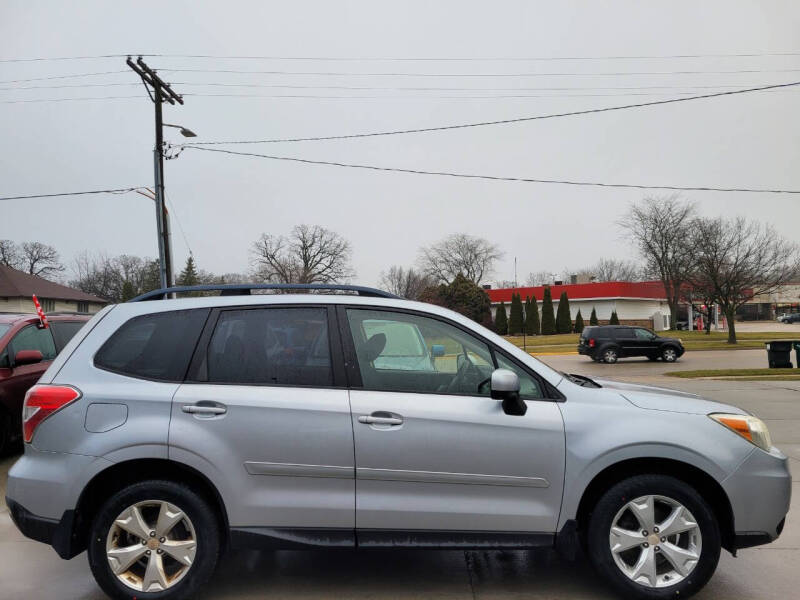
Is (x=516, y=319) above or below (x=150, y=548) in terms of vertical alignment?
above

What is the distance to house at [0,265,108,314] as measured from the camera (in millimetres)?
47688

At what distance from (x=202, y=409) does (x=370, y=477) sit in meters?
1.01

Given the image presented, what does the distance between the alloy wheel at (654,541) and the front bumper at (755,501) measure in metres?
0.26

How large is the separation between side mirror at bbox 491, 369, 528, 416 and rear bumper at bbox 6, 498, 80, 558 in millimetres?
2430

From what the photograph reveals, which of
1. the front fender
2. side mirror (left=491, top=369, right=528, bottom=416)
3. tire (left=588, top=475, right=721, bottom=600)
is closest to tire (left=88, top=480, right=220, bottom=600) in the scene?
side mirror (left=491, top=369, right=528, bottom=416)

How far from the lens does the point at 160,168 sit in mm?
20344

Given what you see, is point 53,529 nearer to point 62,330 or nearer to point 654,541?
point 654,541

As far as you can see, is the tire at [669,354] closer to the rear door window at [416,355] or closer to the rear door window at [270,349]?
the rear door window at [416,355]

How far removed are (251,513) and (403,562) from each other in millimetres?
1272

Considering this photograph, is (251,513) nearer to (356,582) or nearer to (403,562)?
(356,582)

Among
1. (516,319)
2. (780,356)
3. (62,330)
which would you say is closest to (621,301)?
(516,319)

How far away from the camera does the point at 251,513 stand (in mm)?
3307

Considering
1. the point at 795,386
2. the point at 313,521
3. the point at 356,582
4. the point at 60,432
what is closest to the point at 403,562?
the point at 356,582

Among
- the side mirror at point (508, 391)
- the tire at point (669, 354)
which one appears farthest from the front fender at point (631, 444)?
the tire at point (669, 354)
